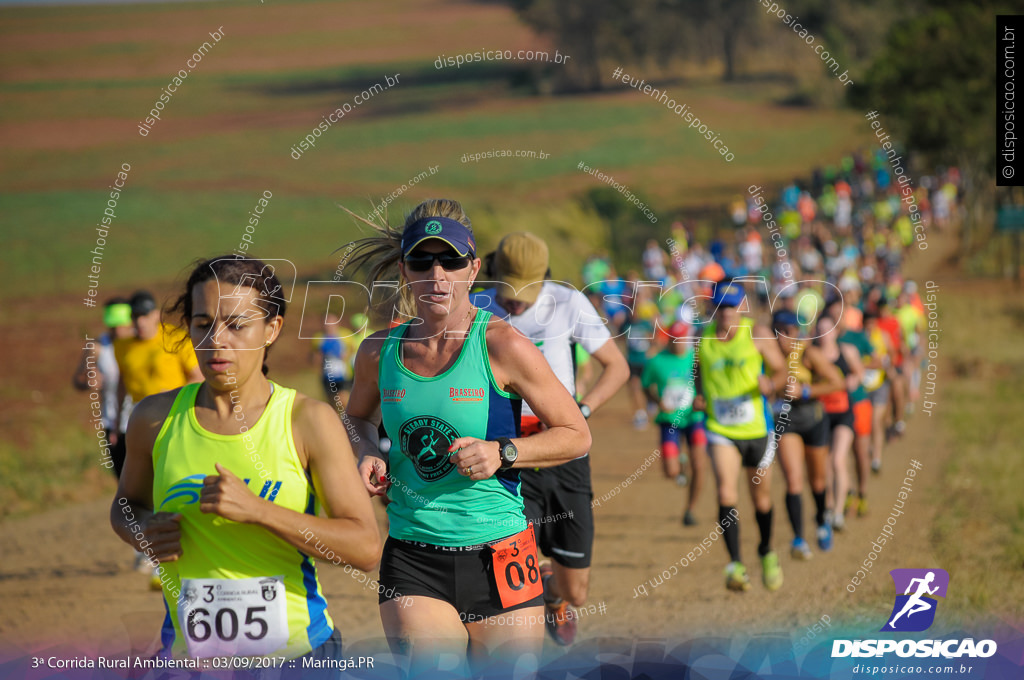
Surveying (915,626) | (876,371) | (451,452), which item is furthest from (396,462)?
(876,371)

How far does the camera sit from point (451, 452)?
335 cm

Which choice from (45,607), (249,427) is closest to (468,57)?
(45,607)

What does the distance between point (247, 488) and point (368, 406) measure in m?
1.10

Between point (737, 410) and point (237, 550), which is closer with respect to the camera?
point (237, 550)

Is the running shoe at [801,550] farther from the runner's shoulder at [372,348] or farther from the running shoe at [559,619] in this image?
the runner's shoulder at [372,348]

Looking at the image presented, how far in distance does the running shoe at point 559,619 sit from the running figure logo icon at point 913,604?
1640 millimetres

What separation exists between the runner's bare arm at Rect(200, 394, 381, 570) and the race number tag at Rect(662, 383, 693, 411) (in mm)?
6899

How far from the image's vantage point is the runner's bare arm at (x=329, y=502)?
2760 mm

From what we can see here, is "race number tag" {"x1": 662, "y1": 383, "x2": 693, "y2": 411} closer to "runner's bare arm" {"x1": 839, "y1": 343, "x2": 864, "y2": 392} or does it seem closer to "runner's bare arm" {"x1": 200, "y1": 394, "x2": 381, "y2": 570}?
"runner's bare arm" {"x1": 839, "y1": 343, "x2": 864, "y2": 392}

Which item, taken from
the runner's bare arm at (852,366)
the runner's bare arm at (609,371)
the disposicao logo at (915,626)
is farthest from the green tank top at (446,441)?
the runner's bare arm at (852,366)

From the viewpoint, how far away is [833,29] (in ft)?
183

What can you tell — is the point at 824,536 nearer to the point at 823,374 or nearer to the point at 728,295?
the point at 823,374

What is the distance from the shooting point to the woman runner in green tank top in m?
3.46

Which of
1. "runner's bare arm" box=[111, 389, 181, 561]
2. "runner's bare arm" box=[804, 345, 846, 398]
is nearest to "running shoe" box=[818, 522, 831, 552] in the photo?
"runner's bare arm" box=[804, 345, 846, 398]
